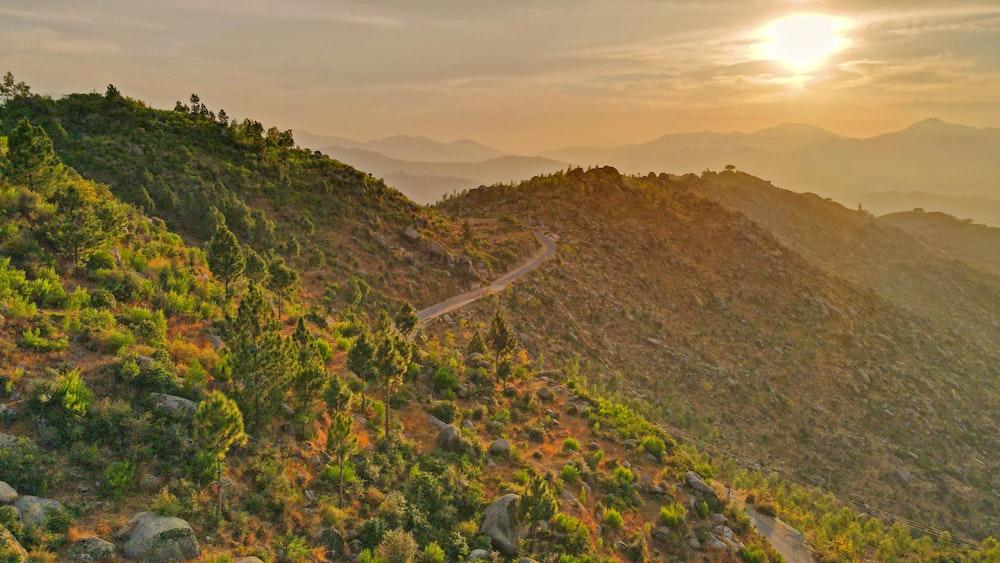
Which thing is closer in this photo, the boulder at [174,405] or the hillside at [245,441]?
the hillside at [245,441]

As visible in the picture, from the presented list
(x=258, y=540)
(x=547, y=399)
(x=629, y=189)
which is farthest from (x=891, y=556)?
(x=629, y=189)

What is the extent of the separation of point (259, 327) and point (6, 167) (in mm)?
17844

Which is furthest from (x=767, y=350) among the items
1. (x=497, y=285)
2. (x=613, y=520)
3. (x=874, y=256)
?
(x=874, y=256)

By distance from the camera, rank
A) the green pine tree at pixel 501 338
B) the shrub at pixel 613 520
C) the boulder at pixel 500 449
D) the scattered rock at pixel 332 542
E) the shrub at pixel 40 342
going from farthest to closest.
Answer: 1. the green pine tree at pixel 501 338
2. the boulder at pixel 500 449
3. the shrub at pixel 613 520
4. the shrub at pixel 40 342
5. the scattered rock at pixel 332 542

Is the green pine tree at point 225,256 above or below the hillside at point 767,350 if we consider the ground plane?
above

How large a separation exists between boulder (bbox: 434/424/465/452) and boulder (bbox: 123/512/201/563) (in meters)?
12.2

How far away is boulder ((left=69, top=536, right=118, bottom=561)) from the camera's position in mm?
11750

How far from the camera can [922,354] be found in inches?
2393

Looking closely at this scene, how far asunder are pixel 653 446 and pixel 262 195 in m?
48.7

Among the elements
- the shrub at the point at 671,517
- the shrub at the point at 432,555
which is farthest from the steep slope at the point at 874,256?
the shrub at the point at 432,555

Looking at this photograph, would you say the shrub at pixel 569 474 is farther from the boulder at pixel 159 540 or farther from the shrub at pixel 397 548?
the boulder at pixel 159 540

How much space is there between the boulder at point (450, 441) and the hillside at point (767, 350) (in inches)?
851

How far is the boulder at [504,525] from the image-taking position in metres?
18.5

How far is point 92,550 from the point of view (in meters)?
11.9
